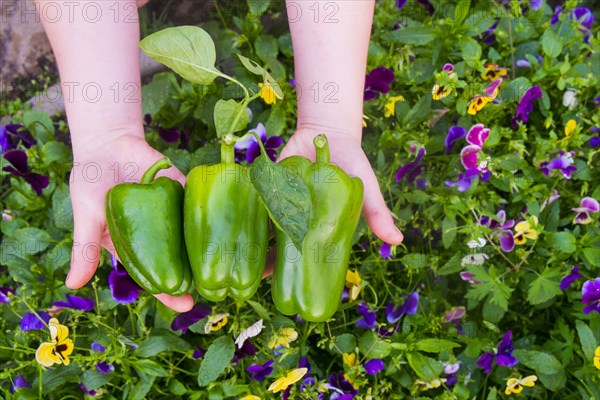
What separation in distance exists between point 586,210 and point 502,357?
23.9 inches

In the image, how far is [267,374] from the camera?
194 cm

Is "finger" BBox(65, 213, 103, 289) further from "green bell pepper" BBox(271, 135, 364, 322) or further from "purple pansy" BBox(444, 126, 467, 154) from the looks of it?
"purple pansy" BBox(444, 126, 467, 154)

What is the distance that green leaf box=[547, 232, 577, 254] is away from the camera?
203 centimetres

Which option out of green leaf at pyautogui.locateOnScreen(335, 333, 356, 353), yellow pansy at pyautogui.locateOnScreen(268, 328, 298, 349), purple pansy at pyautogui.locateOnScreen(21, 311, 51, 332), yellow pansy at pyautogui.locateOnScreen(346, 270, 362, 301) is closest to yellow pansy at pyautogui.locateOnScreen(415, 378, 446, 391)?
green leaf at pyautogui.locateOnScreen(335, 333, 356, 353)

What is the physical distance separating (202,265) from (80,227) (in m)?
0.38

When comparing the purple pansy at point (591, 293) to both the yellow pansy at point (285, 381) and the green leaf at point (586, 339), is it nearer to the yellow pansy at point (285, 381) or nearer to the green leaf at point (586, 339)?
the green leaf at point (586, 339)

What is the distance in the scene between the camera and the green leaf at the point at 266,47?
238 cm

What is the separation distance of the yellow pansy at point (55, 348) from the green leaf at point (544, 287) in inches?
59.0

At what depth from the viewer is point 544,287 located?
79.8 inches

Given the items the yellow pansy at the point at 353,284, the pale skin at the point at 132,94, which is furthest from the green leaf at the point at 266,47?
the yellow pansy at the point at 353,284

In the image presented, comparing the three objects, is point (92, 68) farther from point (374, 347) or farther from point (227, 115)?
point (374, 347)

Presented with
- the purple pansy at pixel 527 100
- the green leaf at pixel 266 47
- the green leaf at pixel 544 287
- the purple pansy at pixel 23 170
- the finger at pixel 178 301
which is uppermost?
the green leaf at pixel 266 47

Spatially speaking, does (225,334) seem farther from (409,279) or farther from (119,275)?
(409,279)

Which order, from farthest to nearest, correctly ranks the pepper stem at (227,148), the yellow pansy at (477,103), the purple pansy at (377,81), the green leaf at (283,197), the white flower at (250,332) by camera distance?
the purple pansy at (377,81) → the yellow pansy at (477,103) → the white flower at (250,332) → the pepper stem at (227,148) → the green leaf at (283,197)
